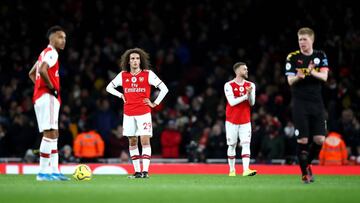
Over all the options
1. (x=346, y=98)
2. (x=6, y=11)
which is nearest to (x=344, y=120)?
(x=346, y=98)

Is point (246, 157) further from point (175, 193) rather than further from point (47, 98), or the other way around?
point (175, 193)

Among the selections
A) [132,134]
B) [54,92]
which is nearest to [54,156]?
[54,92]

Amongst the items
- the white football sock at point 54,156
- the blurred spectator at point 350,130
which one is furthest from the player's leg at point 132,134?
the blurred spectator at point 350,130

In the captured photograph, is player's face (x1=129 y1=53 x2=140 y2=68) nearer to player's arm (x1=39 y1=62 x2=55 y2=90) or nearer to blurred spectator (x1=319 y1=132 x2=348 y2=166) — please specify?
player's arm (x1=39 y1=62 x2=55 y2=90)

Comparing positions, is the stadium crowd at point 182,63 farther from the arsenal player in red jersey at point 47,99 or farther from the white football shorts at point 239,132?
the arsenal player in red jersey at point 47,99

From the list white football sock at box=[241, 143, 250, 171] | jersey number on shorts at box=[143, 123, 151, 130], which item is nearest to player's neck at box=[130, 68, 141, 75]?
jersey number on shorts at box=[143, 123, 151, 130]

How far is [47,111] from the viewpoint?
14.2 m

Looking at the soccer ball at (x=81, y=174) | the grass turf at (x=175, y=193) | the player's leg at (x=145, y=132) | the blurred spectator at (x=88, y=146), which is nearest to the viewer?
the grass turf at (x=175, y=193)

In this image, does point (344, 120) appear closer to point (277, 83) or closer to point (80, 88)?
point (277, 83)

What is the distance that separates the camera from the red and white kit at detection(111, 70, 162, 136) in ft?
52.4

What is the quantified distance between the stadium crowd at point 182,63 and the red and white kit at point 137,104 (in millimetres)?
7472

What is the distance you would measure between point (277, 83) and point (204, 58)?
3764 mm

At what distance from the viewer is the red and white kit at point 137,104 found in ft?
52.4

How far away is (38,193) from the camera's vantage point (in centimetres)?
1148
